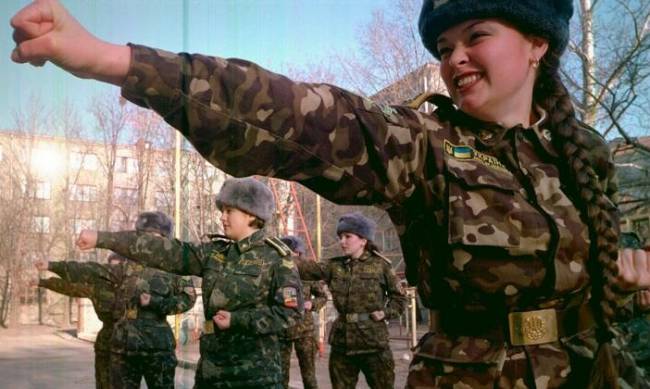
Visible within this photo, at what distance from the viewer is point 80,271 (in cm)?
437

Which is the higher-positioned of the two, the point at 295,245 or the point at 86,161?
the point at 86,161

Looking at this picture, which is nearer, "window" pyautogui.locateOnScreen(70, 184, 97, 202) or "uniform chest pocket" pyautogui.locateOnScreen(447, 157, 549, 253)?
"uniform chest pocket" pyautogui.locateOnScreen(447, 157, 549, 253)

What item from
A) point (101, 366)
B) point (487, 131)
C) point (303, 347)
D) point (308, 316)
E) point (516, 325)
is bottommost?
point (303, 347)

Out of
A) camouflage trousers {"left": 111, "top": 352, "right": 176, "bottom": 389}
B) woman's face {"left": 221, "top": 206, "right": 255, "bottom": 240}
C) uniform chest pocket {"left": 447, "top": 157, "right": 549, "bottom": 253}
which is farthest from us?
camouflage trousers {"left": 111, "top": 352, "right": 176, "bottom": 389}

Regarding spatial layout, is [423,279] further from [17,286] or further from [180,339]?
[180,339]

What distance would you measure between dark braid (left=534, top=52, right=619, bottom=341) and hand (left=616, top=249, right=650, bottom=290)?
0.13 ft

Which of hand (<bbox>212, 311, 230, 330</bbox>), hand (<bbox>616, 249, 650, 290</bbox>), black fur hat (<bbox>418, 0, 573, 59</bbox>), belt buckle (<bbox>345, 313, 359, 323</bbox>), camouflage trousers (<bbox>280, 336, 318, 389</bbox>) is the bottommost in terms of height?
camouflage trousers (<bbox>280, 336, 318, 389</bbox>)

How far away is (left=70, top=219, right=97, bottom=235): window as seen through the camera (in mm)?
3232

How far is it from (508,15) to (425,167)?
454 millimetres

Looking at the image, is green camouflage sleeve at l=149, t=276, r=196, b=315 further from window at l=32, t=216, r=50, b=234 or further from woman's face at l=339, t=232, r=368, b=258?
window at l=32, t=216, r=50, b=234

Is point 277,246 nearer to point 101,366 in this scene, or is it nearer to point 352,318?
point 352,318

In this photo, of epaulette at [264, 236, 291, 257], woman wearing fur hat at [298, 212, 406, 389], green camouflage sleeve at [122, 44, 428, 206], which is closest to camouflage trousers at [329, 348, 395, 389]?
woman wearing fur hat at [298, 212, 406, 389]

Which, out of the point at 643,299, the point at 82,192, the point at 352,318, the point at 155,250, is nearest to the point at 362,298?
the point at 352,318

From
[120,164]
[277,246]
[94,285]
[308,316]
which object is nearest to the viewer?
[120,164]
